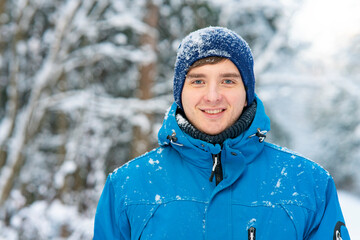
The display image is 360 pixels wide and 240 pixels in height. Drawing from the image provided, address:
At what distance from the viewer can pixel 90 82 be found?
847cm

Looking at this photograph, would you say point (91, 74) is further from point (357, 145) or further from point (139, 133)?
point (357, 145)

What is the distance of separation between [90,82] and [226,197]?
7.21 meters

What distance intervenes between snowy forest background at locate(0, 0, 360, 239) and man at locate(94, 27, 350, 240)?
366 centimetres

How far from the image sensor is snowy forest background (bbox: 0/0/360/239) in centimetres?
546

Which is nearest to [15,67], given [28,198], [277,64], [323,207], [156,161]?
[28,198]

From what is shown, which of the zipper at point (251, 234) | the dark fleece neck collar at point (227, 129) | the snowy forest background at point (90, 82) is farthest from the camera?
the snowy forest background at point (90, 82)

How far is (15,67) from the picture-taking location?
5227 mm

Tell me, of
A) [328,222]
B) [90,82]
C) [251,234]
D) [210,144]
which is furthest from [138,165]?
[90,82]

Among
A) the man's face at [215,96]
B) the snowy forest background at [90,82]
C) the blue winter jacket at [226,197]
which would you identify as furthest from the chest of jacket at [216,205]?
the snowy forest background at [90,82]

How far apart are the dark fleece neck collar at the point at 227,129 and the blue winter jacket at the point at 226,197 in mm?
32

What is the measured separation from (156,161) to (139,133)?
6.21m

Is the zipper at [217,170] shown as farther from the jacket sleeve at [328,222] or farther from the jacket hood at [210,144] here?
the jacket sleeve at [328,222]

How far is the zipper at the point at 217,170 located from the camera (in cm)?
171

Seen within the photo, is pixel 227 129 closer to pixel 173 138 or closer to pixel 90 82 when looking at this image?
pixel 173 138
